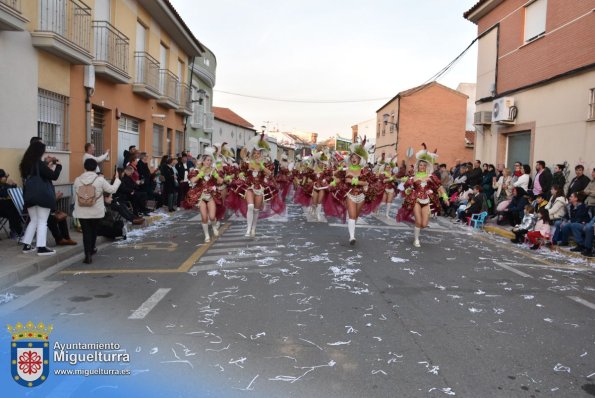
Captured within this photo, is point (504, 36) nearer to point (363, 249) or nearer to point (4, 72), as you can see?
point (363, 249)

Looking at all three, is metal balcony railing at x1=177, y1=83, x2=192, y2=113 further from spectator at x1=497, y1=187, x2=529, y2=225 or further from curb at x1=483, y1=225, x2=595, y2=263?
spectator at x1=497, y1=187, x2=529, y2=225

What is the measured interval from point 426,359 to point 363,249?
5.28 meters

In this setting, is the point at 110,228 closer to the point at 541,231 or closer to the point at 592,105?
the point at 541,231

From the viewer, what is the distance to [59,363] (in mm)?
3896

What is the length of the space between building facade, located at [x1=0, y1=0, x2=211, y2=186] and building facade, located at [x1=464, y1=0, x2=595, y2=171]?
12663 mm

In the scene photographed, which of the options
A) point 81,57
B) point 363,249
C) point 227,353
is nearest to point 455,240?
point 363,249

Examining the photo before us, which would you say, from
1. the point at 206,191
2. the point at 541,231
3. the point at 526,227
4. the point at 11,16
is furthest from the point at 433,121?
the point at 11,16

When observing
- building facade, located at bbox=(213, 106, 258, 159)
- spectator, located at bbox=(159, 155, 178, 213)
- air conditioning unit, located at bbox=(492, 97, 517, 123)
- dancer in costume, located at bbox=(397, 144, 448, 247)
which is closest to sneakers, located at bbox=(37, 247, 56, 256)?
dancer in costume, located at bbox=(397, 144, 448, 247)

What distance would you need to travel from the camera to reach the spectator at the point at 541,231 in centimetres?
1069

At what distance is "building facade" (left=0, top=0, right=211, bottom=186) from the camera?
10164mm

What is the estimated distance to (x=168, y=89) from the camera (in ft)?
70.7

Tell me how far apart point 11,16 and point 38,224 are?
4.44m

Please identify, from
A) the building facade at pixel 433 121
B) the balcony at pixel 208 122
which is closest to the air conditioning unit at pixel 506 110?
the balcony at pixel 208 122

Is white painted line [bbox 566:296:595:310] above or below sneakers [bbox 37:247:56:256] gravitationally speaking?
below
